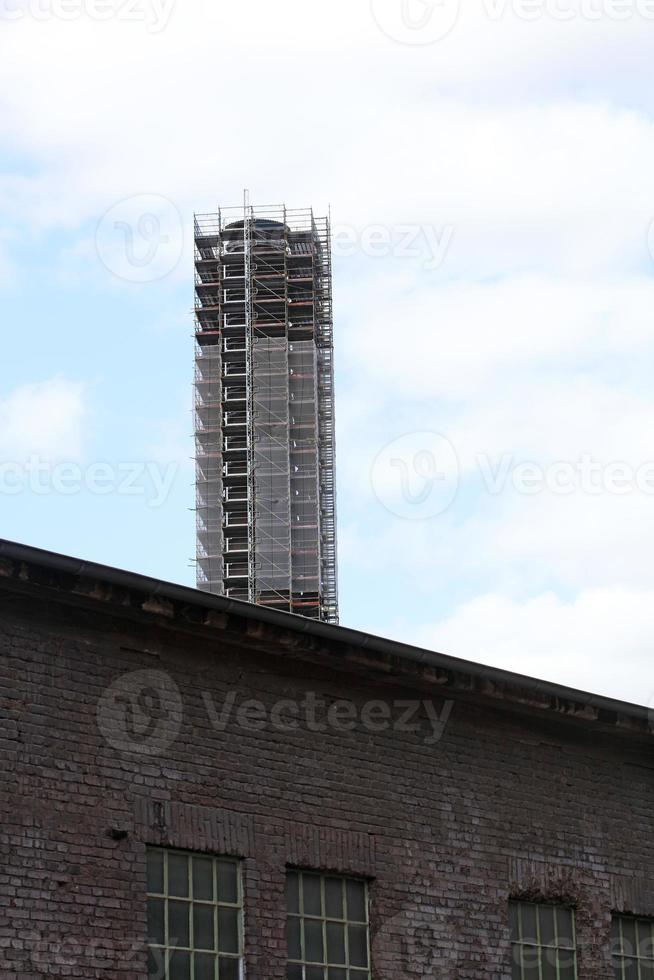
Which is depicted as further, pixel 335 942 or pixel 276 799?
pixel 335 942

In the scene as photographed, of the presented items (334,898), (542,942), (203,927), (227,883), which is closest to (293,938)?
(334,898)

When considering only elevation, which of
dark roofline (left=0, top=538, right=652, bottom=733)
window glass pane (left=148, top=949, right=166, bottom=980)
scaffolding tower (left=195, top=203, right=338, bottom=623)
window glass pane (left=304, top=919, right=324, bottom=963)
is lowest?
window glass pane (left=148, top=949, right=166, bottom=980)

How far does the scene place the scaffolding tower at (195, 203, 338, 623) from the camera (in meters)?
90.9

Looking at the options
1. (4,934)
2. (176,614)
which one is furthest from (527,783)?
(4,934)

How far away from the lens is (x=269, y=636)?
13.1m

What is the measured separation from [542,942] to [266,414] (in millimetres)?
79408

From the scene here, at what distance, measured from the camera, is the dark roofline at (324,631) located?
38.2ft

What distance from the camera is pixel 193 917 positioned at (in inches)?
485

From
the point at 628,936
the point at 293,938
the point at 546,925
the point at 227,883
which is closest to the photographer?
the point at 227,883

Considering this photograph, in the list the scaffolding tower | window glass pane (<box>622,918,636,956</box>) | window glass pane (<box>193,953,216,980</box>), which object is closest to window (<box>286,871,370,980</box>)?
window glass pane (<box>193,953,216,980</box>)

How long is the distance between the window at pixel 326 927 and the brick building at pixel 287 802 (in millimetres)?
18

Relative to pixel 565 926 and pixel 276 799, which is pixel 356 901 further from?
pixel 565 926

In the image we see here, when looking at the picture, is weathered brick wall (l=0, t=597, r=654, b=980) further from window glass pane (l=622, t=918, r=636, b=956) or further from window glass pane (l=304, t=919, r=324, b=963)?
window glass pane (l=304, t=919, r=324, b=963)

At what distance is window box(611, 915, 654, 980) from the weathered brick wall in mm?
205
